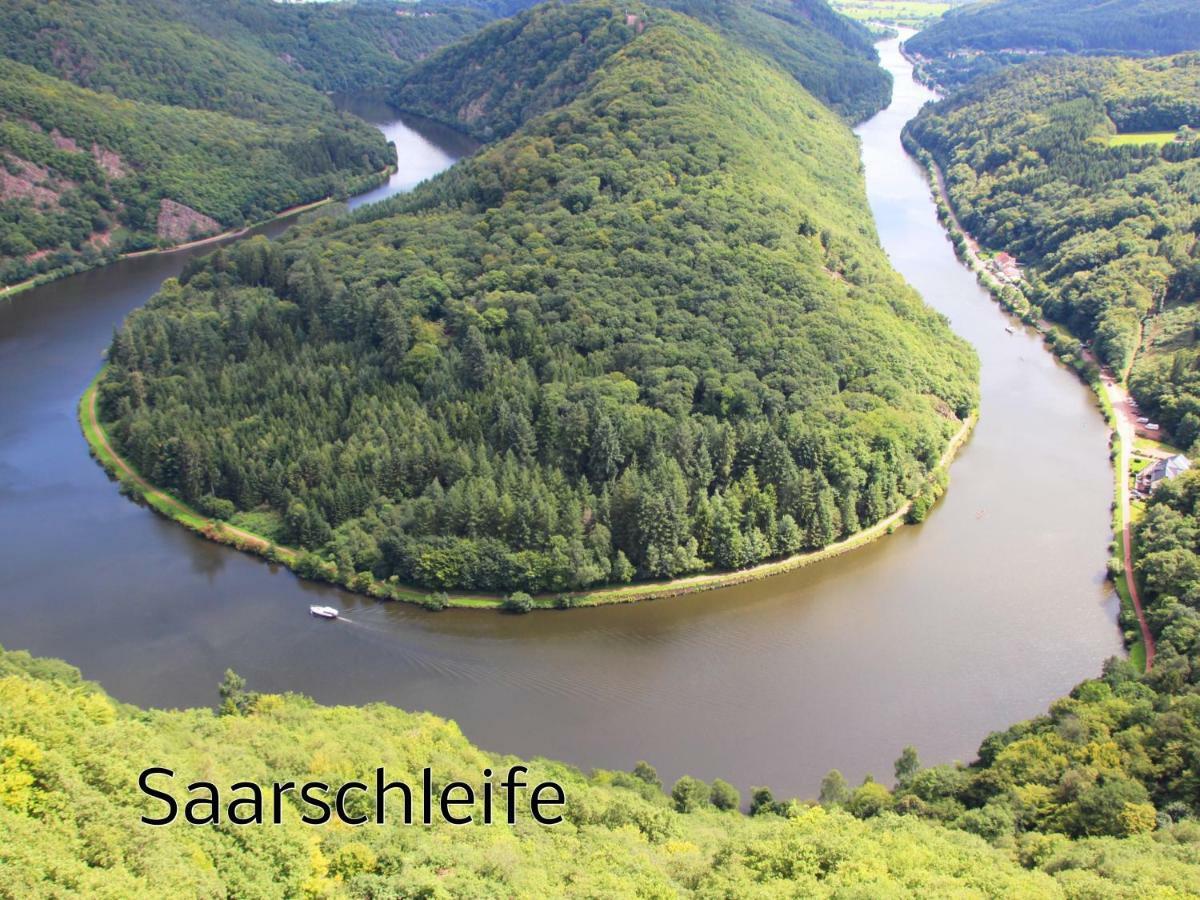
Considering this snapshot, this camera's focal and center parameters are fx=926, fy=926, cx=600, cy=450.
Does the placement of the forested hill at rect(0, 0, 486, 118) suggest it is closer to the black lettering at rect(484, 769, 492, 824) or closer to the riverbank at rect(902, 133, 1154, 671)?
the riverbank at rect(902, 133, 1154, 671)

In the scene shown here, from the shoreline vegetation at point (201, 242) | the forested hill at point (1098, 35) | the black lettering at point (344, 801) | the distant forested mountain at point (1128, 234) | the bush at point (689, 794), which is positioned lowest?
the shoreline vegetation at point (201, 242)

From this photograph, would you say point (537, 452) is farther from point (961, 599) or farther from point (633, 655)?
point (961, 599)

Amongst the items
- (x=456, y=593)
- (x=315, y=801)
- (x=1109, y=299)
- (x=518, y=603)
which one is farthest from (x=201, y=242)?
(x=315, y=801)

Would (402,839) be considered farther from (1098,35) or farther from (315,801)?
(1098,35)

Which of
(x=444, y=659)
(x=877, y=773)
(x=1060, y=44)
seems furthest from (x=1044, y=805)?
(x=1060, y=44)

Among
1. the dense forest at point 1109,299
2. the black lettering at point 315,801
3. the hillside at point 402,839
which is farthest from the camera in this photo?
the dense forest at point 1109,299

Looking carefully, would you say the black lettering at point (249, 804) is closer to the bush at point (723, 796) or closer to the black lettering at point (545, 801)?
the black lettering at point (545, 801)

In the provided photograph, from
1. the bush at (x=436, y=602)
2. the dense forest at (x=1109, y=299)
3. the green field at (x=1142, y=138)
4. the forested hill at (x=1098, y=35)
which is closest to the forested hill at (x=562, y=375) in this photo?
the bush at (x=436, y=602)
